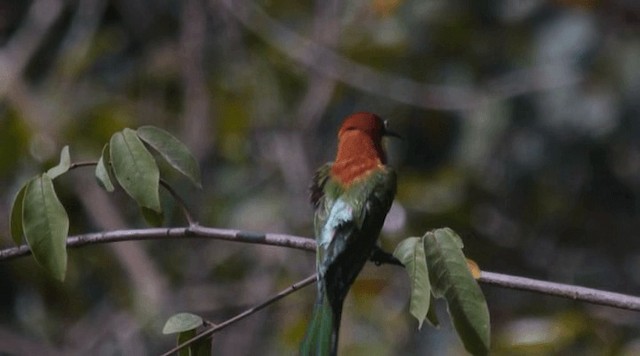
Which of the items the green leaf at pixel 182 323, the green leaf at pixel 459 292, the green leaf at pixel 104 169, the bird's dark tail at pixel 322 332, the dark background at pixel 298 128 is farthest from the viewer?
the dark background at pixel 298 128

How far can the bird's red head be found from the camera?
120 inches

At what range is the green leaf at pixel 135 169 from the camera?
2281 millimetres

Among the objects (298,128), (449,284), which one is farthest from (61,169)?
(298,128)

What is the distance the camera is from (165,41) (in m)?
6.84

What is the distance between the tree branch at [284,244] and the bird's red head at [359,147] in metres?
0.51

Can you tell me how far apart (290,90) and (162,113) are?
64 centimetres

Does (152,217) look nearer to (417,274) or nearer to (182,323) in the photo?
(182,323)

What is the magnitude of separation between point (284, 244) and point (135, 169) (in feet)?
1.04

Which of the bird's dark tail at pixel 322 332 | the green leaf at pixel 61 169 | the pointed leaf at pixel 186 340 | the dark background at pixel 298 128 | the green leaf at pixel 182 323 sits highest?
the green leaf at pixel 61 169

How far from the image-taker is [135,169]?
231cm

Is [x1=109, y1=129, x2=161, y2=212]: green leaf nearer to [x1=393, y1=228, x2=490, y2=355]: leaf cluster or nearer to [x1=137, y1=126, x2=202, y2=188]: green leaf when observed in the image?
[x1=137, y1=126, x2=202, y2=188]: green leaf

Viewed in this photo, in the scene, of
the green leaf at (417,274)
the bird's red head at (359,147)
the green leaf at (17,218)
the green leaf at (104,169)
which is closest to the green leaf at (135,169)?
the green leaf at (104,169)

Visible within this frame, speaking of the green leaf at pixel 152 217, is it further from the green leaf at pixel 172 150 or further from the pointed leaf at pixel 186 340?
the pointed leaf at pixel 186 340

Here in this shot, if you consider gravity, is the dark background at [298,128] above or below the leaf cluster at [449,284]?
below
